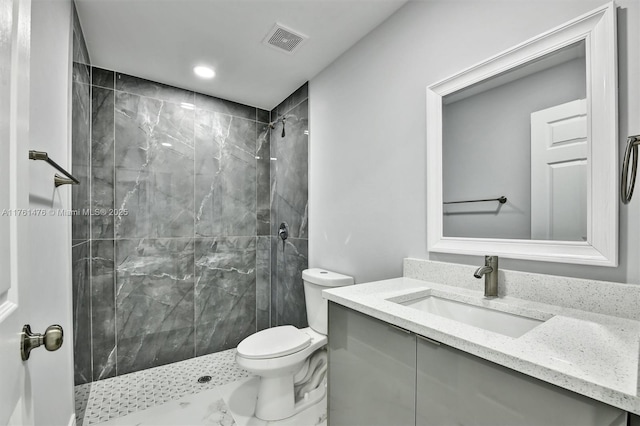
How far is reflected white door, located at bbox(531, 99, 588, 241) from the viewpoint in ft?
3.28

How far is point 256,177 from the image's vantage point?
9.63 ft

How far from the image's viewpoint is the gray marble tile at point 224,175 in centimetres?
263

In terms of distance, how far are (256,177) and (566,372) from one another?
269 centimetres

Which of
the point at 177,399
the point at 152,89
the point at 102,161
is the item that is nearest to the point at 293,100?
the point at 152,89

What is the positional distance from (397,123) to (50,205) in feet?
5.48

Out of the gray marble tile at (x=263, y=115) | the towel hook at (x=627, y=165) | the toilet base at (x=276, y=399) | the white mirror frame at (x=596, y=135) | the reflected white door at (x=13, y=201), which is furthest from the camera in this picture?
the gray marble tile at (x=263, y=115)

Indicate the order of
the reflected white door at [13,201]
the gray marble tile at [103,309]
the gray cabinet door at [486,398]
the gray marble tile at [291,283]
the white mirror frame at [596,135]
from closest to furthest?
Result: the reflected white door at [13,201]
the gray cabinet door at [486,398]
the white mirror frame at [596,135]
the gray marble tile at [103,309]
the gray marble tile at [291,283]

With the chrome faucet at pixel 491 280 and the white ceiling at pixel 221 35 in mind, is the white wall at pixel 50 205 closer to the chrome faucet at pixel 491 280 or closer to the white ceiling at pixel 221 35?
the white ceiling at pixel 221 35

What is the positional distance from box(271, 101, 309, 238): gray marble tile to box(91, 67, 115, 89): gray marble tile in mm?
1361

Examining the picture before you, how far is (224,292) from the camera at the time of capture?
2.73 m

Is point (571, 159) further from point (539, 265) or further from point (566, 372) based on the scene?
point (566, 372)

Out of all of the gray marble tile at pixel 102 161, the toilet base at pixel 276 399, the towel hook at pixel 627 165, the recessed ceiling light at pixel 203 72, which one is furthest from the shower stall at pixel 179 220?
the towel hook at pixel 627 165

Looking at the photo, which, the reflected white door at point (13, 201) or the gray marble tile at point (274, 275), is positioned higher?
the reflected white door at point (13, 201)

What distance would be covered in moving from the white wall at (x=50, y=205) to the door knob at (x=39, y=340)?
1.16ft
